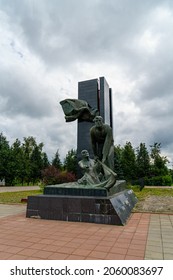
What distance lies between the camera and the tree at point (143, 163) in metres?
29.1

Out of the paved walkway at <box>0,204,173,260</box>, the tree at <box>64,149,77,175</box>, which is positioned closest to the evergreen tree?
the tree at <box>64,149,77,175</box>

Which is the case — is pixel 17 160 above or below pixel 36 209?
above

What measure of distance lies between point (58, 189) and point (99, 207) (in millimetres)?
1318

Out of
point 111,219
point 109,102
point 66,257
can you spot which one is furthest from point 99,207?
point 109,102

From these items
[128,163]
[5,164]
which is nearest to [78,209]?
[5,164]

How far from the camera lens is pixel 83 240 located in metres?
3.74

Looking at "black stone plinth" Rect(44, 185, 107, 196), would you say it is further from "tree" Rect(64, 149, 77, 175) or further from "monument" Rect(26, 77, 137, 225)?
"tree" Rect(64, 149, 77, 175)

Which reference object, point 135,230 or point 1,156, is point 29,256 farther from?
point 1,156

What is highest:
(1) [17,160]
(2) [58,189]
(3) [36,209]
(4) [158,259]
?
(1) [17,160]

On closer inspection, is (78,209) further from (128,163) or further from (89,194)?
(128,163)

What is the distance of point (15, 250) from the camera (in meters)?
3.20

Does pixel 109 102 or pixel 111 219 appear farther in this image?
pixel 109 102

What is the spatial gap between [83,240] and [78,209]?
5.08 feet

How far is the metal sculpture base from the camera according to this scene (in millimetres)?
5039
